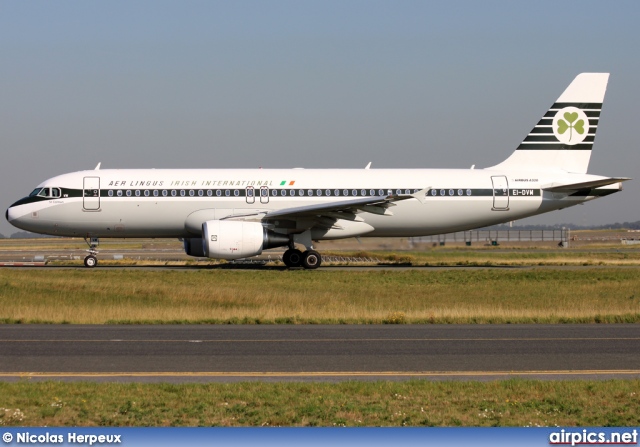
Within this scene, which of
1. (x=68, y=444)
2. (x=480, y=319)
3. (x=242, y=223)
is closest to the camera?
(x=68, y=444)

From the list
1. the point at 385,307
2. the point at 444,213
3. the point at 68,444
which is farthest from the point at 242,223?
the point at 68,444

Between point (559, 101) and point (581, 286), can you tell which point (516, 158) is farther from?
point (581, 286)

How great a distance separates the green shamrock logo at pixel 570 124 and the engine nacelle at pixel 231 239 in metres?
14.3

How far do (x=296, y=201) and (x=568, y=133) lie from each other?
1237 cm

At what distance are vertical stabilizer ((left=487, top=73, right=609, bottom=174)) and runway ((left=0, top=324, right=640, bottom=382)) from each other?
20.4 m

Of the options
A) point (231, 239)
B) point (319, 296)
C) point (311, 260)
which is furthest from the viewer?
point (311, 260)

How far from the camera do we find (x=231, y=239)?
32719mm

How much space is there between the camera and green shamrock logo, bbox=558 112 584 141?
126 ft

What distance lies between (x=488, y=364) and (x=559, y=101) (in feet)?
90.5

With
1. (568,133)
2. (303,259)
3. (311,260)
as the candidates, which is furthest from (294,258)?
(568,133)

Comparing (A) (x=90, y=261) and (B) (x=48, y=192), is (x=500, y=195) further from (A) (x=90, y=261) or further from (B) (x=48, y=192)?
(B) (x=48, y=192)

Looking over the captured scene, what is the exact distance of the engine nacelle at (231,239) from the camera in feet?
107

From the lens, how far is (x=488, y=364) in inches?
522

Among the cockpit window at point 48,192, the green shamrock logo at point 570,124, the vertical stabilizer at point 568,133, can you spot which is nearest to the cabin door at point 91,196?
the cockpit window at point 48,192
